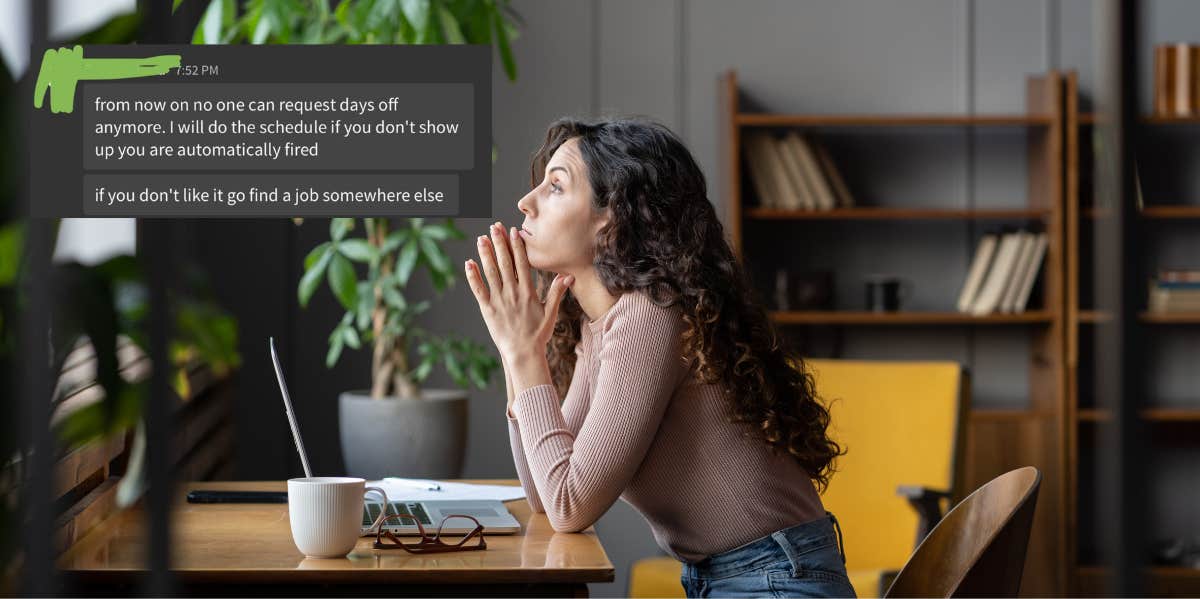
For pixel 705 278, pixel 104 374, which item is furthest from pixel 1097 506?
pixel 104 374

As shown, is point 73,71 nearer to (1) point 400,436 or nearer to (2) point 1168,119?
(1) point 400,436

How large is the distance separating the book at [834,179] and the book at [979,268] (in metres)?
0.42

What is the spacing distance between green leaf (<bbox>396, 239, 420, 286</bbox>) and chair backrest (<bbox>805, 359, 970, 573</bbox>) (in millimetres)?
1012

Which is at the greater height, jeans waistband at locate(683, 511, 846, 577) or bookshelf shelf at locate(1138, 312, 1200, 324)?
bookshelf shelf at locate(1138, 312, 1200, 324)

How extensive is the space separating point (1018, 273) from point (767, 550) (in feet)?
7.80

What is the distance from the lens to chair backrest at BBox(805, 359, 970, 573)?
8.77 feet

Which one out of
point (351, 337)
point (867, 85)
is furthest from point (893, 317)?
point (351, 337)

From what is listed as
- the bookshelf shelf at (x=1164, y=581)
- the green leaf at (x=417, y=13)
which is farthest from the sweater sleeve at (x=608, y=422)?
the bookshelf shelf at (x=1164, y=581)

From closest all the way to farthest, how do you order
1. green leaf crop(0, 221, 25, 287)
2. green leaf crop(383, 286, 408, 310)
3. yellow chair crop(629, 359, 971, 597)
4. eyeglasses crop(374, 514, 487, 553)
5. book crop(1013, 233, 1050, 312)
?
green leaf crop(0, 221, 25, 287), eyeglasses crop(374, 514, 487, 553), yellow chair crop(629, 359, 971, 597), green leaf crop(383, 286, 408, 310), book crop(1013, 233, 1050, 312)

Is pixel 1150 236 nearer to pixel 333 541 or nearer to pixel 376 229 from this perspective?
pixel 376 229

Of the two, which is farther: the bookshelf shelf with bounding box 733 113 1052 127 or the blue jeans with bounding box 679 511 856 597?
the bookshelf shelf with bounding box 733 113 1052 127

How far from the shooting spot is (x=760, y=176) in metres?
3.61

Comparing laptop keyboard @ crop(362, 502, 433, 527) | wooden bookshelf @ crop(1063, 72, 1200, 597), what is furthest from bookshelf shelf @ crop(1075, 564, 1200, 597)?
A: laptop keyboard @ crop(362, 502, 433, 527)

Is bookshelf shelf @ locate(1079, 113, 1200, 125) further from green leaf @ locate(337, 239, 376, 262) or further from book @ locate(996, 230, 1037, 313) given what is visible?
green leaf @ locate(337, 239, 376, 262)
